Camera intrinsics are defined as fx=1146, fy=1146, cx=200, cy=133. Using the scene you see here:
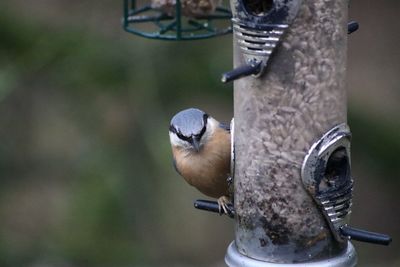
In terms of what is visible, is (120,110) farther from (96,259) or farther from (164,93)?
(96,259)

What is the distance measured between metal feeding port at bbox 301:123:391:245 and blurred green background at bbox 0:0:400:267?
222 centimetres

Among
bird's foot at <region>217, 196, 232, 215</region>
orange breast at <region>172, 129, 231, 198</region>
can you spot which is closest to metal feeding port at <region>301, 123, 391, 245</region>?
bird's foot at <region>217, 196, 232, 215</region>

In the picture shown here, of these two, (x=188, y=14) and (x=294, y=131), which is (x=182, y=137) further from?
→ (x=188, y=14)

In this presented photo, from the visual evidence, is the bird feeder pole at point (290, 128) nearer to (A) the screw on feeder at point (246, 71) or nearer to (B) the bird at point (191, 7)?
(A) the screw on feeder at point (246, 71)

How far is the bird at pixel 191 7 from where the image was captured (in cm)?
606

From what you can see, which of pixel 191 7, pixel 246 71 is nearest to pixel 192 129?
pixel 246 71

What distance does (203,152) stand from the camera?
5008mm

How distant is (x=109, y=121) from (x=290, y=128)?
9.27 feet

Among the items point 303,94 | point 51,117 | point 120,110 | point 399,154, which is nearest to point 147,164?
point 120,110

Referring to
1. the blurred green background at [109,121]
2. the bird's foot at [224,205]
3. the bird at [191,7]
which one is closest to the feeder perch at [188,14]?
the bird at [191,7]

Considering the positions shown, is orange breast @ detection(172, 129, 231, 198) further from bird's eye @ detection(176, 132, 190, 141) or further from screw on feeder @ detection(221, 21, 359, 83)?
screw on feeder @ detection(221, 21, 359, 83)

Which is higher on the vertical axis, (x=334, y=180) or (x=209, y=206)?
(x=334, y=180)

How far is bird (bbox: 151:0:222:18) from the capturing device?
6.06m

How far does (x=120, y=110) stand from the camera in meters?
6.99
